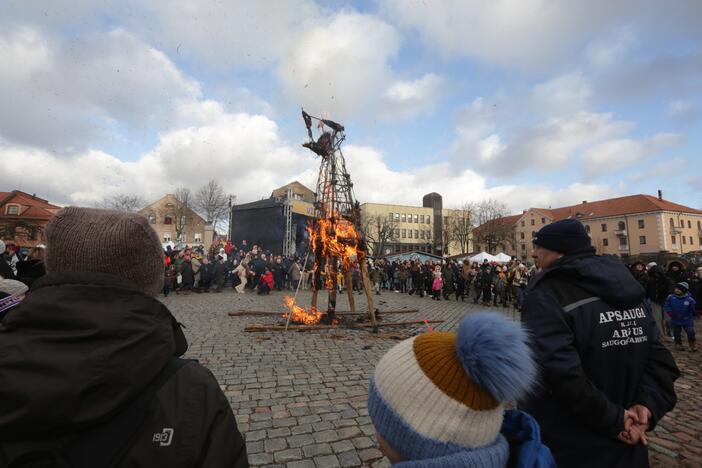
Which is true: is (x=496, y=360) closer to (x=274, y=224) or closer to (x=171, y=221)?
(x=274, y=224)

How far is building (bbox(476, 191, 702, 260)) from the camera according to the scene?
213 feet

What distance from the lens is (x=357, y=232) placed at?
998cm

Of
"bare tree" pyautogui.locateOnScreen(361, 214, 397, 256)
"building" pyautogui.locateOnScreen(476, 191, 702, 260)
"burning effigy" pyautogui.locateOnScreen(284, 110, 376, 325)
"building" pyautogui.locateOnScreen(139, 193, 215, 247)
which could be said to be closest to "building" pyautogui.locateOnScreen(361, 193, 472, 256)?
"bare tree" pyautogui.locateOnScreen(361, 214, 397, 256)

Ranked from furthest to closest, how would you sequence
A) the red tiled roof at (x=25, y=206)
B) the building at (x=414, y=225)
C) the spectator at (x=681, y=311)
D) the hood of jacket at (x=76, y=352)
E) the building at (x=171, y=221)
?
1. the building at (x=414, y=225)
2. the building at (x=171, y=221)
3. the red tiled roof at (x=25, y=206)
4. the spectator at (x=681, y=311)
5. the hood of jacket at (x=76, y=352)

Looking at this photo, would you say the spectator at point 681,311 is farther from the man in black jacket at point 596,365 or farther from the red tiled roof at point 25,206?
the red tiled roof at point 25,206

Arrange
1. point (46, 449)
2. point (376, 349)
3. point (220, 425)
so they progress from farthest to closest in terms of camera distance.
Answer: point (376, 349)
point (220, 425)
point (46, 449)

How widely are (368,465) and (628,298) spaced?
2679mm

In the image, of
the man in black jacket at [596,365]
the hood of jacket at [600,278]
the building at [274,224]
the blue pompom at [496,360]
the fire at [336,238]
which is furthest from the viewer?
the building at [274,224]

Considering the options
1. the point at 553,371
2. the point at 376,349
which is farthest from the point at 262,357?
the point at 553,371

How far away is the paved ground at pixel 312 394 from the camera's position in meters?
3.63

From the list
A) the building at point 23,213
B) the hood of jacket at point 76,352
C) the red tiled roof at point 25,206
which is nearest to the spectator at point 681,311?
the hood of jacket at point 76,352

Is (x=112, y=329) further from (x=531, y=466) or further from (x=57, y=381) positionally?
(x=531, y=466)

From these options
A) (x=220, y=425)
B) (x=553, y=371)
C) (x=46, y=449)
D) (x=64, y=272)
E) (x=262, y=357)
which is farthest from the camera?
(x=262, y=357)

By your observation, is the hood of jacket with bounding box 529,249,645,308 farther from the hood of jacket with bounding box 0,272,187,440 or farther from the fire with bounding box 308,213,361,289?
the fire with bounding box 308,213,361,289
